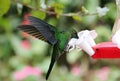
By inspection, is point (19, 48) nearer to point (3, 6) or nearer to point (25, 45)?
point (25, 45)

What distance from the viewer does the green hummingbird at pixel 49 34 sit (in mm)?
1251

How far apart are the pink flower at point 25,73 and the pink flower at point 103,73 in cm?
46

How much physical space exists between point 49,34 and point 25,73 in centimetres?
216

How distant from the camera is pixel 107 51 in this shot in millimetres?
1387

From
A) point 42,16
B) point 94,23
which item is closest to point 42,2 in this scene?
point 42,16

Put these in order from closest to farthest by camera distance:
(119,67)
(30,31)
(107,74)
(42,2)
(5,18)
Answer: (30,31)
(42,2)
(107,74)
(119,67)
(5,18)

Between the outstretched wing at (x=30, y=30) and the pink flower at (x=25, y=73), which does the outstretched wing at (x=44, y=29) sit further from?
the pink flower at (x=25, y=73)

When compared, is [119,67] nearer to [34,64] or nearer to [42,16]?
[34,64]

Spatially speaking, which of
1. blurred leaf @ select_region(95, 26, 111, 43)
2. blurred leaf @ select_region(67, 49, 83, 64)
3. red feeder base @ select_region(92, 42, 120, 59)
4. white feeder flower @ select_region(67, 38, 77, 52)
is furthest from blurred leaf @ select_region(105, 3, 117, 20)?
white feeder flower @ select_region(67, 38, 77, 52)

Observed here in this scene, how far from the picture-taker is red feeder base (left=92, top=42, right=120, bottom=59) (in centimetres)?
137

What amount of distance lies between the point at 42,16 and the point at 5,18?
2198 millimetres

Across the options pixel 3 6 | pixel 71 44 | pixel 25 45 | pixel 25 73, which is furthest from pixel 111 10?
pixel 71 44

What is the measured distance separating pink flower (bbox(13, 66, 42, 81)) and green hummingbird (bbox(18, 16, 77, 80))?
6.68 feet

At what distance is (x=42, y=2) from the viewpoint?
6.03 feet
